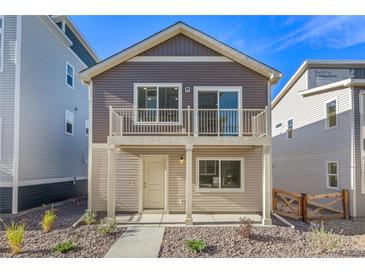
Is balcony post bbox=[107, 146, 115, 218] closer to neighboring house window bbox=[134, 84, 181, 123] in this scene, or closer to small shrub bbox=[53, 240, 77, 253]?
neighboring house window bbox=[134, 84, 181, 123]

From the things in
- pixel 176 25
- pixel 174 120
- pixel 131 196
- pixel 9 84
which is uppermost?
pixel 176 25

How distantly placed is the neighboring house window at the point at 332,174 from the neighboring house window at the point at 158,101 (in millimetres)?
7824

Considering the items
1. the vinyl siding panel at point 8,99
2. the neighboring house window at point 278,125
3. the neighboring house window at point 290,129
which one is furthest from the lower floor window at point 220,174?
the neighboring house window at point 278,125

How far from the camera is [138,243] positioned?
22.7 feet

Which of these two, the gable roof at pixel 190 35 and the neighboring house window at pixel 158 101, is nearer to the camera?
the gable roof at pixel 190 35

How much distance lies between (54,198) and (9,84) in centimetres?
603

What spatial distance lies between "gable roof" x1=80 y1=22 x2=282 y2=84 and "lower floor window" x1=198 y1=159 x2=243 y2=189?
392cm

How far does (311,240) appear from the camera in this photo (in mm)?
6910

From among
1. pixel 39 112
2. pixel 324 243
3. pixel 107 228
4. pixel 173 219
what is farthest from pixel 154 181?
pixel 39 112

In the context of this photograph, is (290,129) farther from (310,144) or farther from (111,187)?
(111,187)

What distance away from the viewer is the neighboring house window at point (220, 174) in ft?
33.8

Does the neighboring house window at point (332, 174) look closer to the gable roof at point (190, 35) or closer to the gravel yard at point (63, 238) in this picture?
the gable roof at point (190, 35)
